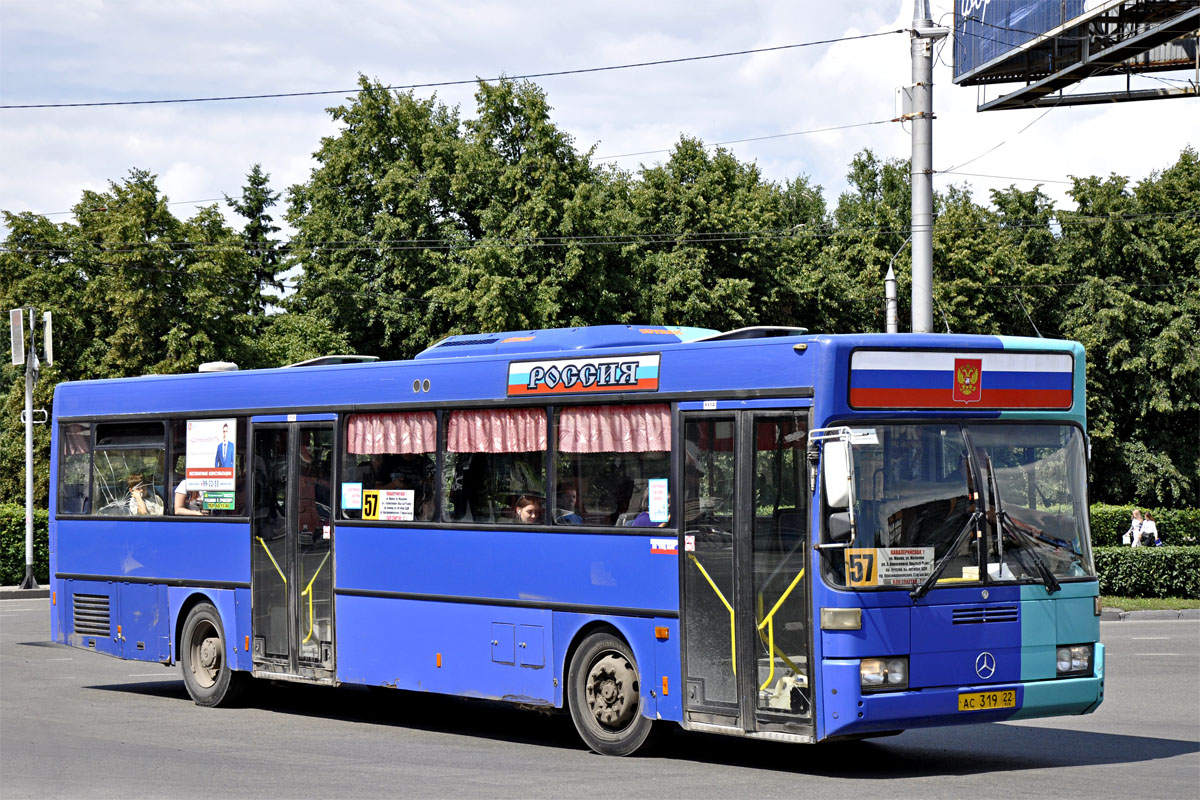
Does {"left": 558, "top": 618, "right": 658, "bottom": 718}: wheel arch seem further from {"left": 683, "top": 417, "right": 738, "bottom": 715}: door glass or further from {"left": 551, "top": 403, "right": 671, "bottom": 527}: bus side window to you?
{"left": 551, "top": 403, "right": 671, "bottom": 527}: bus side window

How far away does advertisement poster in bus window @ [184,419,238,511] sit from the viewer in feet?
50.4

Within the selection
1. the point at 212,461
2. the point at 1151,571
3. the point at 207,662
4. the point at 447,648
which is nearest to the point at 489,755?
the point at 447,648

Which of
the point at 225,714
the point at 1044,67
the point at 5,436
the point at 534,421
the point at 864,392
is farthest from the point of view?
the point at 5,436

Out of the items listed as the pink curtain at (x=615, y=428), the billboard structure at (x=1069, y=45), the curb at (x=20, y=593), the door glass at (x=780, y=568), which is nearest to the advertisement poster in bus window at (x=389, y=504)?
the pink curtain at (x=615, y=428)

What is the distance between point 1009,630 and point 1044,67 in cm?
2304

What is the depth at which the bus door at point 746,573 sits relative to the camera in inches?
400

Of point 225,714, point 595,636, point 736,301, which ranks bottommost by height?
point 225,714

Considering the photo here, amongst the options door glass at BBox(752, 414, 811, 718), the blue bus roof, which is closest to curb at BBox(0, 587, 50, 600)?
the blue bus roof

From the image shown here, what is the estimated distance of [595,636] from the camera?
38.3 ft

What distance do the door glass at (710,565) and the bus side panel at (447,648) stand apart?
160cm

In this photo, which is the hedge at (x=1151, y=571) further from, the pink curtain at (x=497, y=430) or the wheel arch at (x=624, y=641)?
the wheel arch at (x=624, y=641)

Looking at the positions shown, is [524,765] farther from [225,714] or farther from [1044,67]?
[1044,67]

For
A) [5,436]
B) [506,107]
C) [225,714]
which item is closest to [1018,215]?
[506,107]

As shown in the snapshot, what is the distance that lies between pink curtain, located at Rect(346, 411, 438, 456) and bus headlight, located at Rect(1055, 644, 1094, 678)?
17.7ft
